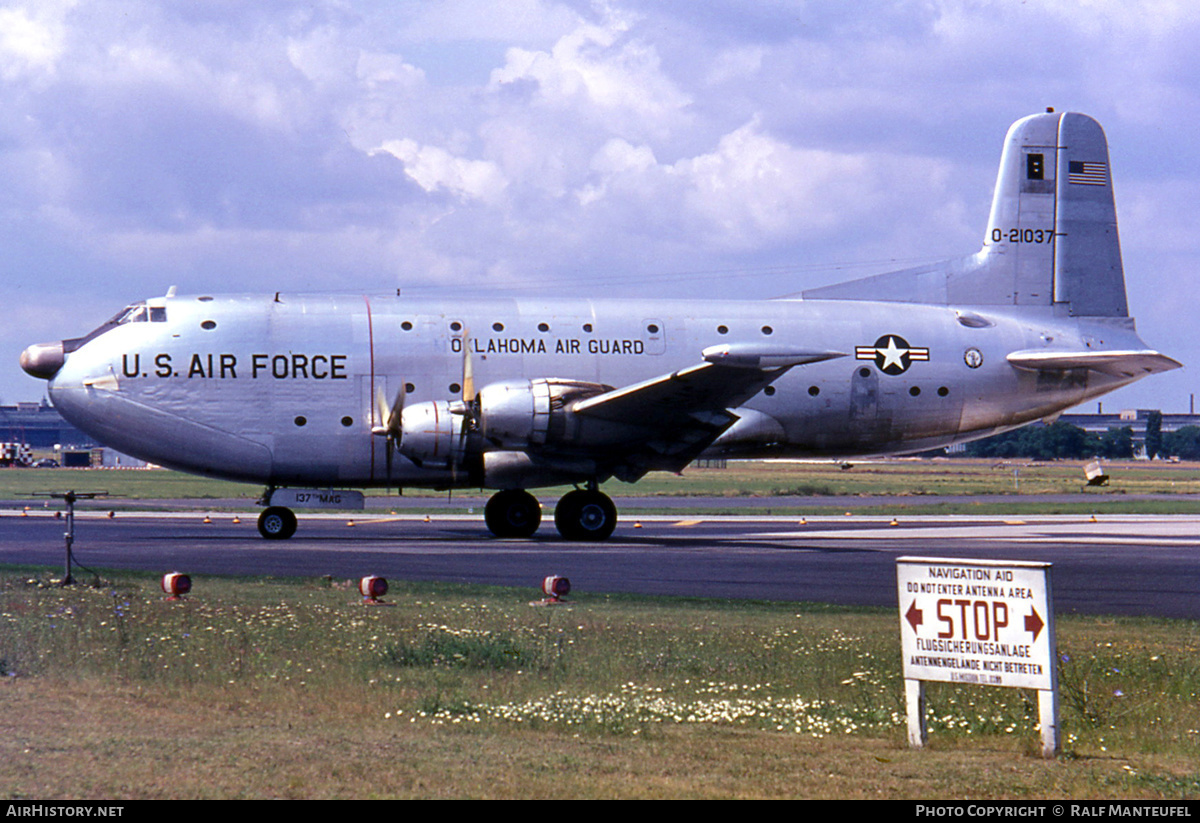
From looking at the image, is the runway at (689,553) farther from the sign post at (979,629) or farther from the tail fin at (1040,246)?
the sign post at (979,629)

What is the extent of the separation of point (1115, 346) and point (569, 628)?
78.6ft

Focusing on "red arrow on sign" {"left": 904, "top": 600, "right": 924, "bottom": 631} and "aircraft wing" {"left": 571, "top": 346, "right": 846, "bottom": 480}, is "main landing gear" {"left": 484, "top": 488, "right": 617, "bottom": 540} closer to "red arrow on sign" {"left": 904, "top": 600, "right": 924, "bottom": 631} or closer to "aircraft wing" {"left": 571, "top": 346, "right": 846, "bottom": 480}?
"aircraft wing" {"left": 571, "top": 346, "right": 846, "bottom": 480}

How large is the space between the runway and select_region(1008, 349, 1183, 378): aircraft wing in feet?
14.2

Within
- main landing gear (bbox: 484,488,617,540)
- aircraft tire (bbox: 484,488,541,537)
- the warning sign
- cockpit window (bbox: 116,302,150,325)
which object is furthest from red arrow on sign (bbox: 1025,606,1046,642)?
cockpit window (bbox: 116,302,150,325)

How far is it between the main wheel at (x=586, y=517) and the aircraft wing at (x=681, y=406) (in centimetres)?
88

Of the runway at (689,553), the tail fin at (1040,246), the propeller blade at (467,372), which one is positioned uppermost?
the tail fin at (1040,246)

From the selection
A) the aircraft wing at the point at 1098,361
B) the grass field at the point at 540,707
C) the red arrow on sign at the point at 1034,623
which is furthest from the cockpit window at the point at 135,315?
the red arrow on sign at the point at 1034,623

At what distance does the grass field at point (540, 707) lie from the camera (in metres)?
7.05

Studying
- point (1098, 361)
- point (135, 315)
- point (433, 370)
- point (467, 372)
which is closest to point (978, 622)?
point (467, 372)

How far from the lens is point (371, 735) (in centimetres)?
831

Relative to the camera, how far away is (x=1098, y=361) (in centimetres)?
3078

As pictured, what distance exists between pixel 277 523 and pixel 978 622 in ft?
72.8

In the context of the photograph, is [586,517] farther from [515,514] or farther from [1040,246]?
[1040,246]

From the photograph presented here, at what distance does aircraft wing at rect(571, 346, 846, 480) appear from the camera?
2350 cm
